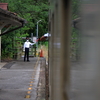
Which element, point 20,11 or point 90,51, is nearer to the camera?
point 90,51

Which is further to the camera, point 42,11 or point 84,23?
point 42,11

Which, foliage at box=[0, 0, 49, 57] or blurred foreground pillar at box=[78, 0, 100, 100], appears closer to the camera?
blurred foreground pillar at box=[78, 0, 100, 100]

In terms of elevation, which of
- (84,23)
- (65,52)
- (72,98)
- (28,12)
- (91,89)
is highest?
(28,12)

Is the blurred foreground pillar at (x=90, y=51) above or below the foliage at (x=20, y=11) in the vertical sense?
below

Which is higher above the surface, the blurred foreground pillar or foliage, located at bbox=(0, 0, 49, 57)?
foliage, located at bbox=(0, 0, 49, 57)

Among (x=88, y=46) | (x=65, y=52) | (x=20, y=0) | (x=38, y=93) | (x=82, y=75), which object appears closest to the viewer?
(x=88, y=46)

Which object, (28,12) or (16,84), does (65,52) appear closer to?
(16,84)

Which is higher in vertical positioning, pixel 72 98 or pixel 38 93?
pixel 72 98

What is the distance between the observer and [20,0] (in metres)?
17.5

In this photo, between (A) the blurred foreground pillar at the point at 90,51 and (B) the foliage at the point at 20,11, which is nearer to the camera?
(A) the blurred foreground pillar at the point at 90,51

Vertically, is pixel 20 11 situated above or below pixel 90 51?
above

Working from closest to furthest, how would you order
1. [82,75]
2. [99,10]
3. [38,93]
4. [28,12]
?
[99,10]
[82,75]
[38,93]
[28,12]

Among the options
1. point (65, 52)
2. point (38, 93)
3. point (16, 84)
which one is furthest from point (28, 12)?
point (65, 52)

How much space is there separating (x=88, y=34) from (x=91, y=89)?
22 cm
